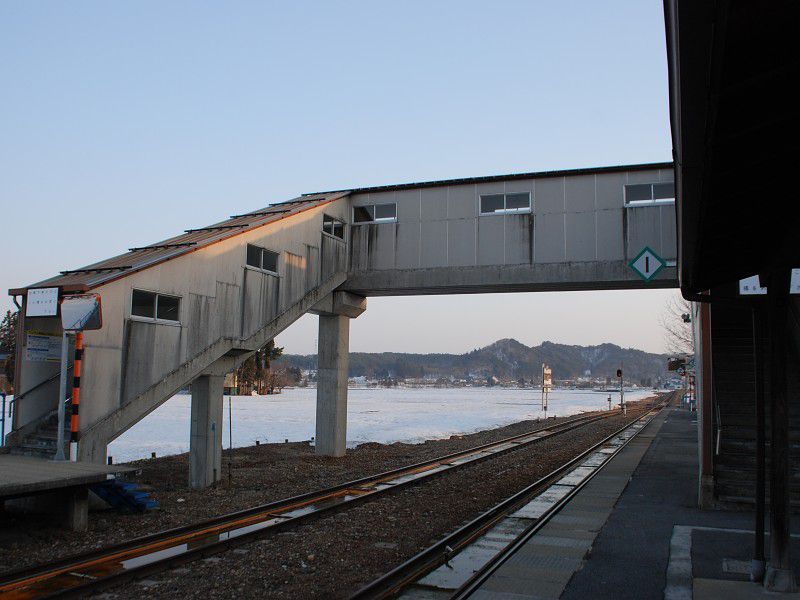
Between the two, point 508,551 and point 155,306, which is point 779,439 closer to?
point 508,551

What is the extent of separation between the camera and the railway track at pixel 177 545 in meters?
8.02

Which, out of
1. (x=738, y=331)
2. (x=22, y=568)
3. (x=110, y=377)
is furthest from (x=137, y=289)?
(x=738, y=331)

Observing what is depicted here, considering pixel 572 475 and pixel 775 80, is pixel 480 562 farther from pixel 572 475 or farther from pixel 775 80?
pixel 572 475

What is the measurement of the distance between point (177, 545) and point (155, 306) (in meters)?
6.35

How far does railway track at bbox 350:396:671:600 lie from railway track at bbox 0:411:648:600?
9.27 feet

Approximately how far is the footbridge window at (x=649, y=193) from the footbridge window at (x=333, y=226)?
9.30 m

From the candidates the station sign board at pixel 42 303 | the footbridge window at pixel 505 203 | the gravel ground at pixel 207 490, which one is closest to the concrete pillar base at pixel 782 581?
the gravel ground at pixel 207 490

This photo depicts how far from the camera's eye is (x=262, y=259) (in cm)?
1903

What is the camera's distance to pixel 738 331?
18.9 metres

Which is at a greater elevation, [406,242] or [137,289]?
[406,242]

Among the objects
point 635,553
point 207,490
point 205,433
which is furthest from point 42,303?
point 635,553

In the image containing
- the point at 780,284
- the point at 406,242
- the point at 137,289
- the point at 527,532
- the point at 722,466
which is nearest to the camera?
the point at 780,284

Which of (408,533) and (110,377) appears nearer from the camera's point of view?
(408,533)

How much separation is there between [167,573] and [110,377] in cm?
613
